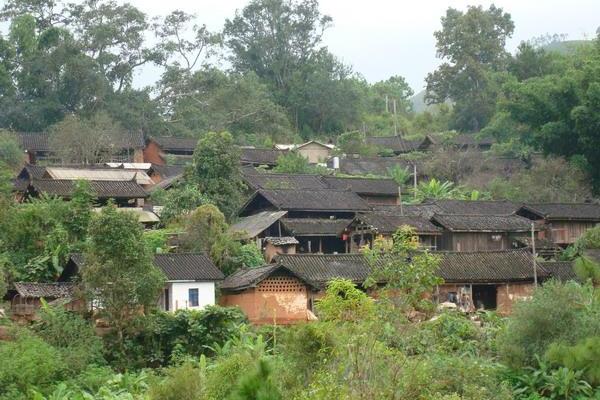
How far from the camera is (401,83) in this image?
91000 mm

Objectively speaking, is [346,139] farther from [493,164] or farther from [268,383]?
[268,383]

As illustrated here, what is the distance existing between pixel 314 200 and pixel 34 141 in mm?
18309

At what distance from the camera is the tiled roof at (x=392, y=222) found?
4388 cm

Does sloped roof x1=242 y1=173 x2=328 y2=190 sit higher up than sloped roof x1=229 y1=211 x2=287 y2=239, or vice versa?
sloped roof x1=242 y1=173 x2=328 y2=190

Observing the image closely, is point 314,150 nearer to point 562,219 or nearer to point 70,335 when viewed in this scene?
point 562,219

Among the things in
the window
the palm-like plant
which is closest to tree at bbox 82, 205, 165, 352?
the window

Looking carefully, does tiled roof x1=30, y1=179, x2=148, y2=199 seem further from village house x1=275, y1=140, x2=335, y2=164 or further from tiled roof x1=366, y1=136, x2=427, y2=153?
tiled roof x1=366, y1=136, x2=427, y2=153

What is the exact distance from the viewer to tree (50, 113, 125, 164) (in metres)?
56.2

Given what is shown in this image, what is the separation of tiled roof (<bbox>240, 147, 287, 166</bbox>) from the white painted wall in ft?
73.5

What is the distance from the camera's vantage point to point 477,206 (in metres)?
50.2

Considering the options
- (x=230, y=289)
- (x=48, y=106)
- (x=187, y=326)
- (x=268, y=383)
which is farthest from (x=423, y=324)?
(x=48, y=106)

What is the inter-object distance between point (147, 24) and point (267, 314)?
118 ft

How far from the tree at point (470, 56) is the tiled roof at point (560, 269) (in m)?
32.9

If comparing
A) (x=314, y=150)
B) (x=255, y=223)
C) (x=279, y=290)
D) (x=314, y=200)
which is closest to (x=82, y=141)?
(x=314, y=150)
